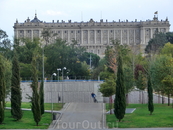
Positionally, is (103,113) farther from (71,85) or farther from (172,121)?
(71,85)

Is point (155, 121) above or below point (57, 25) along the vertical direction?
below

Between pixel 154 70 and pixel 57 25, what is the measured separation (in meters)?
106

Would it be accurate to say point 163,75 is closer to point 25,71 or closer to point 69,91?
point 69,91

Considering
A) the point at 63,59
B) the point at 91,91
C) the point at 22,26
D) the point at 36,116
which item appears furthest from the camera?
the point at 22,26

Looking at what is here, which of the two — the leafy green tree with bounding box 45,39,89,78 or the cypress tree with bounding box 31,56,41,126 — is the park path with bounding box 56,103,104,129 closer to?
the cypress tree with bounding box 31,56,41,126

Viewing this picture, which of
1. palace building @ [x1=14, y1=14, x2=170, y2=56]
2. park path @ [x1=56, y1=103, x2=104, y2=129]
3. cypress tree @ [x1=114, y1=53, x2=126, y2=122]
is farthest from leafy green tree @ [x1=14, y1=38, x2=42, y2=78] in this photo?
palace building @ [x1=14, y1=14, x2=170, y2=56]

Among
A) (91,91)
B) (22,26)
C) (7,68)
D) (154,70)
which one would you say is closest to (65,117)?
(7,68)

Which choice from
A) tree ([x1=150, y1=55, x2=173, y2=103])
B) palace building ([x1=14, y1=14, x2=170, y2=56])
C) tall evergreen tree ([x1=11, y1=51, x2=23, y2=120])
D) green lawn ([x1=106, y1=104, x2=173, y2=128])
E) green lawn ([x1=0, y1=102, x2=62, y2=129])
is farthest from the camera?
palace building ([x1=14, y1=14, x2=170, y2=56])

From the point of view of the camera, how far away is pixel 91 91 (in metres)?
51.2

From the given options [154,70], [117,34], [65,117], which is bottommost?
[65,117]

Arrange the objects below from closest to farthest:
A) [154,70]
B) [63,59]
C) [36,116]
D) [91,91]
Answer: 1. [36,116]
2. [154,70]
3. [91,91]
4. [63,59]

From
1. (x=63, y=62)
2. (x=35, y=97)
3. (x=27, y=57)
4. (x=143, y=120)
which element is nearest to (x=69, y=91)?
(x=63, y=62)

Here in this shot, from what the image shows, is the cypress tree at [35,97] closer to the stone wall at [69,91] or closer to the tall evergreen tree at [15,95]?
the tall evergreen tree at [15,95]

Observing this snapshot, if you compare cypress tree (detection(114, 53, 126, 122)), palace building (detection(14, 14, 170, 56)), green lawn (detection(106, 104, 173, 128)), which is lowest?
green lawn (detection(106, 104, 173, 128))
